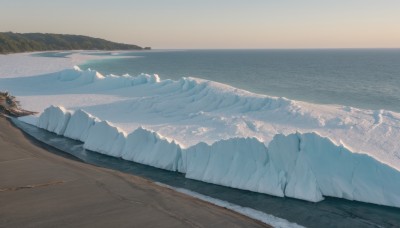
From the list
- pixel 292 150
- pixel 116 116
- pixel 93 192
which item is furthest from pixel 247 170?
pixel 116 116

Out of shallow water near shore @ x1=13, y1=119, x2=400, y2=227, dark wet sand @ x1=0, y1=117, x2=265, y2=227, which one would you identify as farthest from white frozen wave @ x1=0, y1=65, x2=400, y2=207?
dark wet sand @ x1=0, y1=117, x2=265, y2=227

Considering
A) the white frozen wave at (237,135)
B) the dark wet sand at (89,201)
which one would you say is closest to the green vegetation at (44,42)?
the white frozen wave at (237,135)

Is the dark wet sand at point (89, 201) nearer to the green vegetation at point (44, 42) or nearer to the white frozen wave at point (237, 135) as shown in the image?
the white frozen wave at point (237, 135)

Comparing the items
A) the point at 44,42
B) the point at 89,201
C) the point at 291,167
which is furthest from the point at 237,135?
the point at 44,42

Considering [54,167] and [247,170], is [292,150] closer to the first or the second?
[247,170]

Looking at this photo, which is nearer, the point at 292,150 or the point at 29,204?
the point at 29,204

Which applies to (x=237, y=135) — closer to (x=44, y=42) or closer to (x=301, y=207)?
(x=301, y=207)
